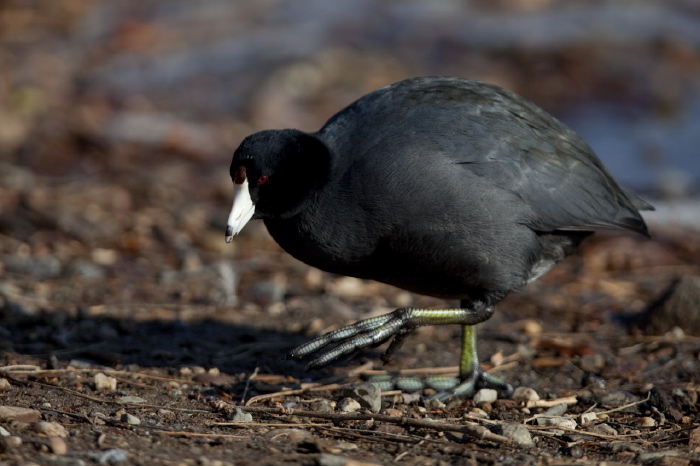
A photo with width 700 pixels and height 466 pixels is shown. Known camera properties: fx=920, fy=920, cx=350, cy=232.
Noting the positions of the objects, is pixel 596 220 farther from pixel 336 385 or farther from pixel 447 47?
pixel 447 47

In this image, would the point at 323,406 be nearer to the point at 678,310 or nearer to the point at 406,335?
the point at 406,335

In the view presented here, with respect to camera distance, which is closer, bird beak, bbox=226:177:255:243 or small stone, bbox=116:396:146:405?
small stone, bbox=116:396:146:405

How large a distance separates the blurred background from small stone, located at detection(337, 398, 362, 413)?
3.28ft

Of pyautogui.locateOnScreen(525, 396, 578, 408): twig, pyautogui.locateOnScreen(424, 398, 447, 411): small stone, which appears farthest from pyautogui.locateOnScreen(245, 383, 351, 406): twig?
pyautogui.locateOnScreen(525, 396, 578, 408): twig

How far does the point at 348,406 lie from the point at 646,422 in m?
1.28

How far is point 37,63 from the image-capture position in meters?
10.9

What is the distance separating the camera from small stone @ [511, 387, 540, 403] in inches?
166

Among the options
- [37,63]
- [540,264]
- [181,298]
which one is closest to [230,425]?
[540,264]

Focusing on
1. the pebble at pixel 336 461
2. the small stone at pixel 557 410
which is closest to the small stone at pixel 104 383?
the pebble at pixel 336 461

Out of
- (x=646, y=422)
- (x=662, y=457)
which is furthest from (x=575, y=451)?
(x=646, y=422)

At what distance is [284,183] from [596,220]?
1549mm

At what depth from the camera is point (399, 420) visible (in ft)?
11.7

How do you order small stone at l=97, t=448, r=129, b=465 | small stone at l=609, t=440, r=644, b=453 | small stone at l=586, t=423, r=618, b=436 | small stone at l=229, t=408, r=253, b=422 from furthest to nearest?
1. small stone at l=586, t=423, r=618, b=436
2. small stone at l=229, t=408, r=253, b=422
3. small stone at l=609, t=440, r=644, b=453
4. small stone at l=97, t=448, r=129, b=465

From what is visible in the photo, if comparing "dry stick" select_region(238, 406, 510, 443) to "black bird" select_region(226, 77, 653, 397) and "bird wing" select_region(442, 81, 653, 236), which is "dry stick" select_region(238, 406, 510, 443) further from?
"bird wing" select_region(442, 81, 653, 236)
